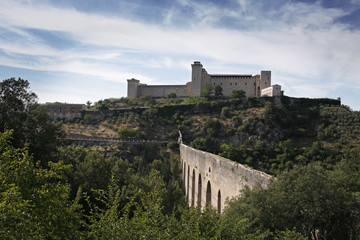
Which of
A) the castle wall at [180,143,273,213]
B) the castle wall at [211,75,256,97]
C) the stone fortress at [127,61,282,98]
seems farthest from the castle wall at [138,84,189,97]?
the castle wall at [180,143,273,213]

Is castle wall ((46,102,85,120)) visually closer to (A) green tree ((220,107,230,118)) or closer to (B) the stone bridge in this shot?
(B) the stone bridge

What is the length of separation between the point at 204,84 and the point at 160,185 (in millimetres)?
60797

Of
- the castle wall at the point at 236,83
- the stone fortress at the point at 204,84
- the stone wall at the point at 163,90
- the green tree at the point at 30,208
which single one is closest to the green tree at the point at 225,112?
the stone fortress at the point at 204,84

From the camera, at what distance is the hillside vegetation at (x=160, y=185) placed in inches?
220

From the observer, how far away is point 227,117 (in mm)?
53500

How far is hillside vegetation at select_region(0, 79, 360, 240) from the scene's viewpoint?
5.59 metres

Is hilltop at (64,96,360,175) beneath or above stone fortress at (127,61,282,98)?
beneath

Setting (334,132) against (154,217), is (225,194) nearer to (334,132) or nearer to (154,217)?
(154,217)

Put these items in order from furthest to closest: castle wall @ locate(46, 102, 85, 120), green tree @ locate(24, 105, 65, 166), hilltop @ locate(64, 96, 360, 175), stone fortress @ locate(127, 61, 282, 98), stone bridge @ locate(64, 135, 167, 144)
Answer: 1. stone fortress @ locate(127, 61, 282, 98)
2. castle wall @ locate(46, 102, 85, 120)
3. stone bridge @ locate(64, 135, 167, 144)
4. hilltop @ locate(64, 96, 360, 175)
5. green tree @ locate(24, 105, 65, 166)

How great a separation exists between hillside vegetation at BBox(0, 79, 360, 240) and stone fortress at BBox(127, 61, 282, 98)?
1661 centimetres

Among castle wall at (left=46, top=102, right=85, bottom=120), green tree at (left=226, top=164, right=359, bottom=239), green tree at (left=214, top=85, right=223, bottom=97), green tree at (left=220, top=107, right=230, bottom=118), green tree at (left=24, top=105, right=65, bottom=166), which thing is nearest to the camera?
green tree at (left=226, top=164, right=359, bottom=239)

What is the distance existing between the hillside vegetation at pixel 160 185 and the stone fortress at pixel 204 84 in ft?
54.5

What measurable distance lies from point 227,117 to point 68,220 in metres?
48.9

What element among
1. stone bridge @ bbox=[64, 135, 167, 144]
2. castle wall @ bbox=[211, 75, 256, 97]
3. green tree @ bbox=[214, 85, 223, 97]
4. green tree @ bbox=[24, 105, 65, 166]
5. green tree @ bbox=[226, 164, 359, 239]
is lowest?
stone bridge @ bbox=[64, 135, 167, 144]
